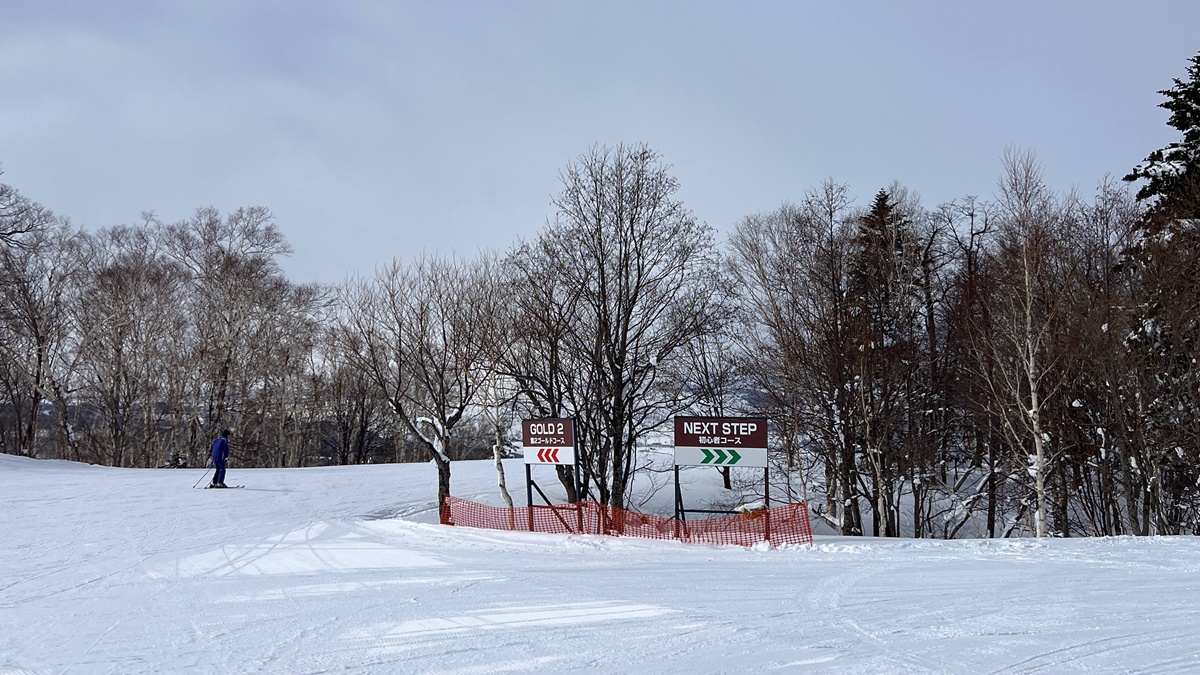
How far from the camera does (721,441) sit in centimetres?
1435

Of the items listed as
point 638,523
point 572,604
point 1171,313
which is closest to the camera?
point 572,604

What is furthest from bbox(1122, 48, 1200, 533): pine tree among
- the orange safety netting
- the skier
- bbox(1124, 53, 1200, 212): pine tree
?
the skier

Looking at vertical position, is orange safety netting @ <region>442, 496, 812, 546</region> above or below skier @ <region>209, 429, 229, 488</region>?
below

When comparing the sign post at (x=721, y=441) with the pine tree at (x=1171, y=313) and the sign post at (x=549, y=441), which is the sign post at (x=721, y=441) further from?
the pine tree at (x=1171, y=313)

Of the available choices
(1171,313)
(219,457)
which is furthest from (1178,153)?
(219,457)

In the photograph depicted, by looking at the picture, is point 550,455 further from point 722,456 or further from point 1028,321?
point 1028,321

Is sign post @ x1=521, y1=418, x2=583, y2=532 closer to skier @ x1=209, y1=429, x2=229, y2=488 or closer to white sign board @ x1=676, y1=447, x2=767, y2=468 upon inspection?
white sign board @ x1=676, y1=447, x2=767, y2=468

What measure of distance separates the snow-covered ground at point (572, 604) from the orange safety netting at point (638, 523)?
0.77 m

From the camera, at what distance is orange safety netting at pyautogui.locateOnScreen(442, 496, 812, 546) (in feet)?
44.1

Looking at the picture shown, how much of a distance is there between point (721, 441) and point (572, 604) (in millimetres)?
6630

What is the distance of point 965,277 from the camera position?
2923cm

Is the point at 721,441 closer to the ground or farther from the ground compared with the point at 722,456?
farther from the ground

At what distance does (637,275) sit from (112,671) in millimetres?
15250

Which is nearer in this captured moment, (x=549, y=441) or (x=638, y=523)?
(x=638, y=523)
